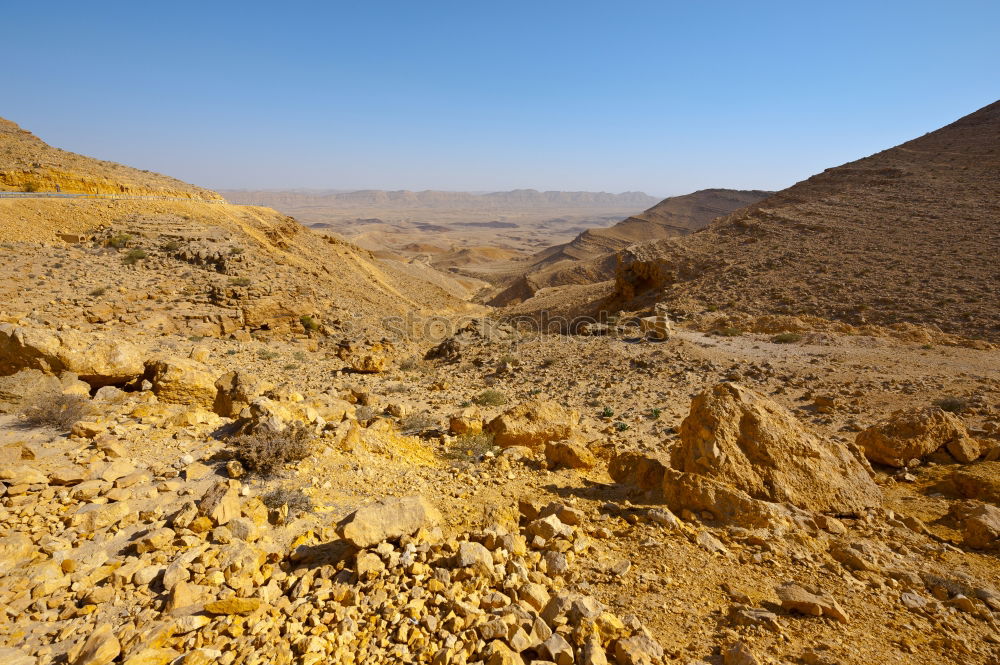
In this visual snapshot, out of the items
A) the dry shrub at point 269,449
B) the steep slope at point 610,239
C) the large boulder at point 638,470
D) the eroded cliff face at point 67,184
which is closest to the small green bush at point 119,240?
the eroded cliff face at point 67,184

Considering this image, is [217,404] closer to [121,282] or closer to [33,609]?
[33,609]

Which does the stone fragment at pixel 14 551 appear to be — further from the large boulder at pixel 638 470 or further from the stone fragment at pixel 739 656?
the large boulder at pixel 638 470

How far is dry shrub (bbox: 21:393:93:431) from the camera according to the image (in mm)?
4898

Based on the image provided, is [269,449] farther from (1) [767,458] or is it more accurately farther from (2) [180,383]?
(1) [767,458]

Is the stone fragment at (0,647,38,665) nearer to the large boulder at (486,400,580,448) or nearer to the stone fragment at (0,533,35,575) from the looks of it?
the stone fragment at (0,533,35,575)

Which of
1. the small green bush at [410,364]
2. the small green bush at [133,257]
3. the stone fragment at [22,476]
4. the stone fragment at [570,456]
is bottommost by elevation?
→ the small green bush at [410,364]

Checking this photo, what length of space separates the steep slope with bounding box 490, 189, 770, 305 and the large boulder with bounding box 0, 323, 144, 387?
99.4 feet

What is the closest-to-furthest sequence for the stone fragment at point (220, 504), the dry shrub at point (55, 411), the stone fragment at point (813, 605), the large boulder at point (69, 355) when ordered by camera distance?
the stone fragment at point (813, 605), the stone fragment at point (220, 504), the dry shrub at point (55, 411), the large boulder at point (69, 355)

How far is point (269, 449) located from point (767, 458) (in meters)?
4.93

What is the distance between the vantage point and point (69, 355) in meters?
5.88

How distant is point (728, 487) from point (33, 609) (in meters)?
5.06

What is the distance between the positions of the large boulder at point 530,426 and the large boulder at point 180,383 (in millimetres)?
3905

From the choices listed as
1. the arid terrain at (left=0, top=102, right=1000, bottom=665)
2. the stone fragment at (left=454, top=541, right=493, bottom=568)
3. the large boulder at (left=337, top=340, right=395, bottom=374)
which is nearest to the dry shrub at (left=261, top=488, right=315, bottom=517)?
the arid terrain at (left=0, top=102, right=1000, bottom=665)

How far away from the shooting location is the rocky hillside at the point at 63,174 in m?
19.6
